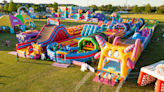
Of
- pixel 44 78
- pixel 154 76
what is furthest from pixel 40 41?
pixel 154 76

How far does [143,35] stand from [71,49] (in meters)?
12.9

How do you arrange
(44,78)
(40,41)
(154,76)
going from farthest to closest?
(40,41) < (44,78) < (154,76)

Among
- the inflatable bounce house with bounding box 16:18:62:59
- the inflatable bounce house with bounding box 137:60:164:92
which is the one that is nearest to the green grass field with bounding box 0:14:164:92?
the inflatable bounce house with bounding box 137:60:164:92

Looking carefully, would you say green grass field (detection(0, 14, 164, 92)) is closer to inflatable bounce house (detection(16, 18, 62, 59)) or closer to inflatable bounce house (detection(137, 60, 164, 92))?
inflatable bounce house (detection(137, 60, 164, 92))

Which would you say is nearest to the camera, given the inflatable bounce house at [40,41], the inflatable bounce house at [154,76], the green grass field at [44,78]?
the inflatable bounce house at [154,76]

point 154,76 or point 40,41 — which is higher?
point 40,41

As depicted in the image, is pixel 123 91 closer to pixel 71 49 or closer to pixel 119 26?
pixel 71 49

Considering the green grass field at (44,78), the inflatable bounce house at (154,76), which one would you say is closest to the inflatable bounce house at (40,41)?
the green grass field at (44,78)

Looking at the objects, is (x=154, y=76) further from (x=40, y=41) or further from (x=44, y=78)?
(x=40, y=41)

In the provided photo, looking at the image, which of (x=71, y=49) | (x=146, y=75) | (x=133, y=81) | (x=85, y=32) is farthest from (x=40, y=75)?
(x=85, y=32)

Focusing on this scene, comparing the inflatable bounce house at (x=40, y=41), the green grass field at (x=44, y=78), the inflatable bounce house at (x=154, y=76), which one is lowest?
the green grass field at (x=44, y=78)

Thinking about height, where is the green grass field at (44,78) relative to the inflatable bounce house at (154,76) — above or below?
below

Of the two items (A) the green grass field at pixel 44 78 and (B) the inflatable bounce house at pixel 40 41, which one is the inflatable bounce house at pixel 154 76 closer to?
(A) the green grass field at pixel 44 78

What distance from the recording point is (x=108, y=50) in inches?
364
